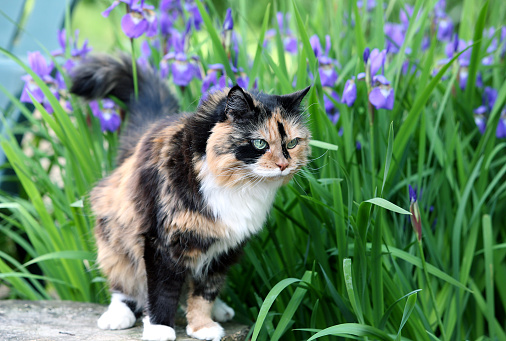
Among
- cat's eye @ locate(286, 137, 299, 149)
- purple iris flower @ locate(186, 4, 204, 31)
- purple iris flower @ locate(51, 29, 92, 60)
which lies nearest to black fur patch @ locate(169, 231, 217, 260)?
cat's eye @ locate(286, 137, 299, 149)

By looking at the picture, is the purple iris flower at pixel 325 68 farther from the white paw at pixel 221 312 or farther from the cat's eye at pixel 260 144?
the white paw at pixel 221 312

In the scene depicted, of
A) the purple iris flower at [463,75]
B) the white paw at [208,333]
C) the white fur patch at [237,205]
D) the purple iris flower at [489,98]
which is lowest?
the white paw at [208,333]

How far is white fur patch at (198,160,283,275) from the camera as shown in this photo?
1.78 metres

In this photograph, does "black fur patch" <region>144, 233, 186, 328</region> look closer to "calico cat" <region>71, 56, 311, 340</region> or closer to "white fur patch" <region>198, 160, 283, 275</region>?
"calico cat" <region>71, 56, 311, 340</region>

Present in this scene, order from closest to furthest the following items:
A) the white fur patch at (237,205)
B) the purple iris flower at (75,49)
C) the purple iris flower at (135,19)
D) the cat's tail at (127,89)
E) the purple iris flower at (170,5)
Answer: the white fur patch at (237,205) < the purple iris flower at (135,19) < the cat's tail at (127,89) < the purple iris flower at (75,49) < the purple iris flower at (170,5)

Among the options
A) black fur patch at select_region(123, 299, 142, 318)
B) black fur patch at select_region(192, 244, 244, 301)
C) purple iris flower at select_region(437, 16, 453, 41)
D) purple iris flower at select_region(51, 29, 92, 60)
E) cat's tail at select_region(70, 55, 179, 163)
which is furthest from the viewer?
purple iris flower at select_region(437, 16, 453, 41)

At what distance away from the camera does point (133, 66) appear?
2.39 meters

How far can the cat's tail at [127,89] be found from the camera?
243cm

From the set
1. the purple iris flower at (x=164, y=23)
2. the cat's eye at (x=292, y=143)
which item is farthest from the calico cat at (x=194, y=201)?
the purple iris flower at (x=164, y=23)

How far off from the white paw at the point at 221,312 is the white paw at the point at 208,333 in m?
0.21

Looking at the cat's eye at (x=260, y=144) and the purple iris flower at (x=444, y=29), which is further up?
the purple iris flower at (x=444, y=29)

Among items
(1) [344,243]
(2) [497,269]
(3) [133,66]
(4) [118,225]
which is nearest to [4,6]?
(3) [133,66]

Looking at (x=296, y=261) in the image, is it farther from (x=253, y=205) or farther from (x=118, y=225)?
(x=118, y=225)

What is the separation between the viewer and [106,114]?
2580 millimetres
